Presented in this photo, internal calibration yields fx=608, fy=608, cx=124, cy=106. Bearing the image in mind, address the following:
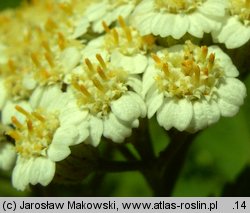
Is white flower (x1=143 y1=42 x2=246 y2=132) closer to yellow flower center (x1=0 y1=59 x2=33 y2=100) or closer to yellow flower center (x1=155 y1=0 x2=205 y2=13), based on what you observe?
yellow flower center (x1=155 y1=0 x2=205 y2=13)

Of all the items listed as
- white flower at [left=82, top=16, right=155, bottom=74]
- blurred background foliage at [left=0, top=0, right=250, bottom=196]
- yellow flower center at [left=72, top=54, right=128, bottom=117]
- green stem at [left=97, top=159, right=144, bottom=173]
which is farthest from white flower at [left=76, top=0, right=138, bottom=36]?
blurred background foliage at [left=0, top=0, right=250, bottom=196]

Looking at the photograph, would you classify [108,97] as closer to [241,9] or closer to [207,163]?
[241,9]

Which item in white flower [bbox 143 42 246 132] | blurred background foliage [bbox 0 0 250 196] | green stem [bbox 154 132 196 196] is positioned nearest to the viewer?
white flower [bbox 143 42 246 132]

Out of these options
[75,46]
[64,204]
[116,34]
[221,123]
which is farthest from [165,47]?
[221,123]

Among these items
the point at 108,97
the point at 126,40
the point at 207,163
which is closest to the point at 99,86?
the point at 108,97

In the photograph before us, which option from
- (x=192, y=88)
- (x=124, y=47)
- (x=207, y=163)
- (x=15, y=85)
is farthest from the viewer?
(x=207, y=163)

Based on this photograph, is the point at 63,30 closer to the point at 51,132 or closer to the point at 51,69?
A: the point at 51,69
